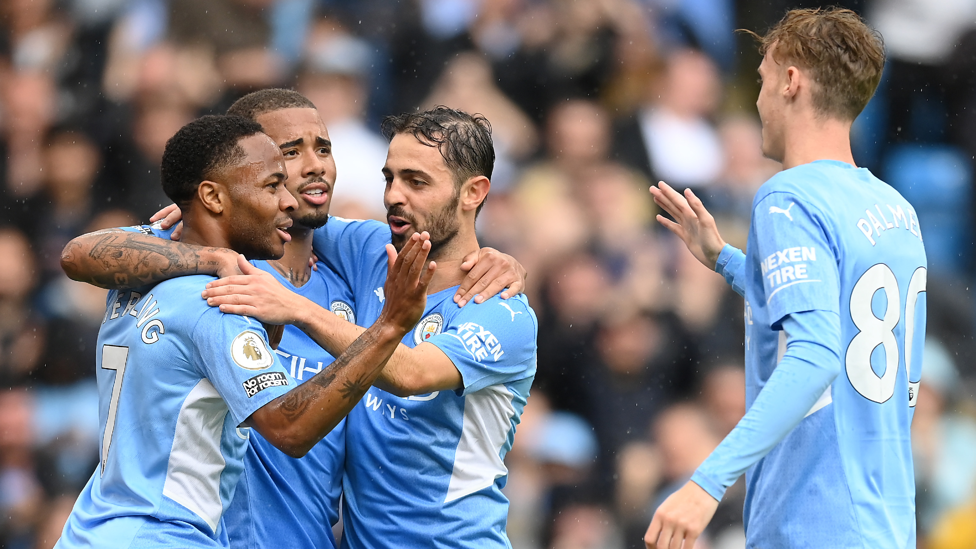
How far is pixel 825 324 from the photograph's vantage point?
7.93ft

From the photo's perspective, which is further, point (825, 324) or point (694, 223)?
point (694, 223)

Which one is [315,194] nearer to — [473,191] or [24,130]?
[473,191]

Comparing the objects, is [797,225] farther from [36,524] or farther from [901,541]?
[36,524]

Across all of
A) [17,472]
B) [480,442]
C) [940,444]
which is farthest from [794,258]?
[17,472]

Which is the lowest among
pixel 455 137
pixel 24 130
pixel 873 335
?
pixel 873 335

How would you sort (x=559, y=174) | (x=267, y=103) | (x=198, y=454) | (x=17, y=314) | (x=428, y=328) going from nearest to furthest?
(x=198, y=454)
(x=428, y=328)
(x=267, y=103)
(x=17, y=314)
(x=559, y=174)

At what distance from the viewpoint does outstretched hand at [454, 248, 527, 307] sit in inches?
137

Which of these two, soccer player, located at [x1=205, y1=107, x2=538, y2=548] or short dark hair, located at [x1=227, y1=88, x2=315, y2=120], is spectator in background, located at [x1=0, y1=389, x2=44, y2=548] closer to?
short dark hair, located at [x1=227, y1=88, x2=315, y2=120]

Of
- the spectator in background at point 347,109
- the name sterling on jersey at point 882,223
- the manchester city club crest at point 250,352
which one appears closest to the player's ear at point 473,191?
the manchester city club crest at point 250,352

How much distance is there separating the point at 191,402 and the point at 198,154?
2.52 feet

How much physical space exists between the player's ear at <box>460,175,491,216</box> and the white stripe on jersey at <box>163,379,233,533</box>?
1330 mm

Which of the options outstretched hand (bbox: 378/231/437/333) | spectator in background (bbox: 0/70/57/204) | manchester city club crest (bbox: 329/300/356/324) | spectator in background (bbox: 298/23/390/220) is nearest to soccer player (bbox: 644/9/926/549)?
outstretched hand (bbox: 378/231/437/333)

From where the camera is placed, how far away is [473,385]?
3.29m

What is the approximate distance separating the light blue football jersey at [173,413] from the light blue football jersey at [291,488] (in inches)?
17.7
